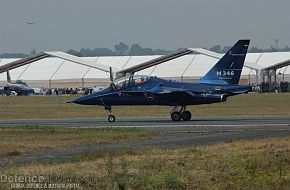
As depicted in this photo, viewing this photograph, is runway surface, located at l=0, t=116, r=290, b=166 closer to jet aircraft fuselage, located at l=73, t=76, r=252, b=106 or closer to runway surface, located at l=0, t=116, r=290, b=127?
runway surface, located at l=0, t=116, r=290, b=127

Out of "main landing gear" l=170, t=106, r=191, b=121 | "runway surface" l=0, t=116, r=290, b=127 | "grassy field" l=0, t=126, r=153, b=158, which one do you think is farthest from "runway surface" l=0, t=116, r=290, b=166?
"main landing gear" l=170, t=106, r=191, b=121

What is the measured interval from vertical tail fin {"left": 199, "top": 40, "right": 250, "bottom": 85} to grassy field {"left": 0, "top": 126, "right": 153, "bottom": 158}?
35.0 feet

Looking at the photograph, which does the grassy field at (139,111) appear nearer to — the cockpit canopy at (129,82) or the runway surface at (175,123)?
the cockpit canopy at (129,82)

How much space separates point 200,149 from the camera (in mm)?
18531

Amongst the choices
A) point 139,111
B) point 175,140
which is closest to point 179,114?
point 175,140

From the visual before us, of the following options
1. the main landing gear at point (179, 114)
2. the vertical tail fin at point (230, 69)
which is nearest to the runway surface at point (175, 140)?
the main landing gear at point (179, 114)

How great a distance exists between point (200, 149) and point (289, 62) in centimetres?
9520

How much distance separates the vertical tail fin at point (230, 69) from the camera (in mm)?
37062

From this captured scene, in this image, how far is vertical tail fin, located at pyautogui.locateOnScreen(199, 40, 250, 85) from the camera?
37062 mm

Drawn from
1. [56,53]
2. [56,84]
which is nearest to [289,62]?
[56,53]

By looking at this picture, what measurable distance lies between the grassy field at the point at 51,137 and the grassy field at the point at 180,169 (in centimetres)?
367

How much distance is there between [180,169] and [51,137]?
11030mm

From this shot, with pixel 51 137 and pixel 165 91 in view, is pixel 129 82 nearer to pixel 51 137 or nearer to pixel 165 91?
pixel 165 91

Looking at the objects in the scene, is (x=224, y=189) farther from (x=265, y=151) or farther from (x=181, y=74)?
(x=181, y=74)
